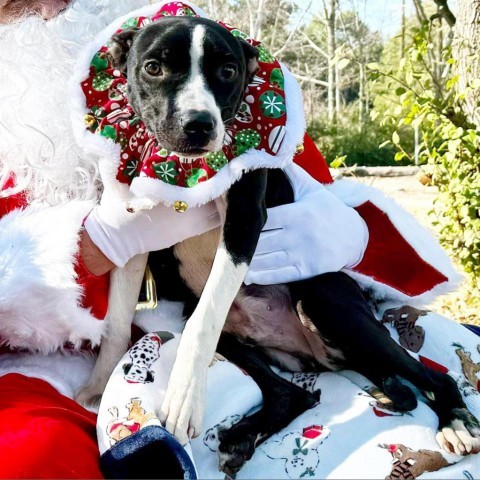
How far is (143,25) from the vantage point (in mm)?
1920

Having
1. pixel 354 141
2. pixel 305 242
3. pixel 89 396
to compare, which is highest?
pixel 305 242

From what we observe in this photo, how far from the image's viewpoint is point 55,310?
5.82ft

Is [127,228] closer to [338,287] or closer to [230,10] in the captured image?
[338,287]

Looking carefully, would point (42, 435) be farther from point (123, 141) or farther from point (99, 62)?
point (99, 62)

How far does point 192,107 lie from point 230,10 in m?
12.4

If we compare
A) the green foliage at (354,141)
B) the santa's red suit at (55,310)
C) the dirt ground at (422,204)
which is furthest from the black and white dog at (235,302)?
the green foliage at (354,141)

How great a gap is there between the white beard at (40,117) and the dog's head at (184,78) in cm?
26

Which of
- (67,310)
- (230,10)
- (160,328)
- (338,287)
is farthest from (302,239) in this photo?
(230,10)

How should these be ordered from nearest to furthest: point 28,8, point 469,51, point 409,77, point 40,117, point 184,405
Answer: point 184,405 < point 40,117 < point 28,8 < point 409,77 < point 469,51

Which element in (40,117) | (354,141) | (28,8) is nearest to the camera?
(40,117)

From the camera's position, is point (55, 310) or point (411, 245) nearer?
point (55, 310)

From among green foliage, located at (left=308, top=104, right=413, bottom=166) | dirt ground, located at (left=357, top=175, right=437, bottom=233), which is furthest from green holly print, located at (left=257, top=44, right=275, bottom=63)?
green foliage, located at (left=308, top=104, right=413, bottom=166)

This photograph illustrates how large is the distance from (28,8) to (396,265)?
1476 millimetres

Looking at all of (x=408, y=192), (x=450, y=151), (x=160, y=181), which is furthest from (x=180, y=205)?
(x=408, y=192)
